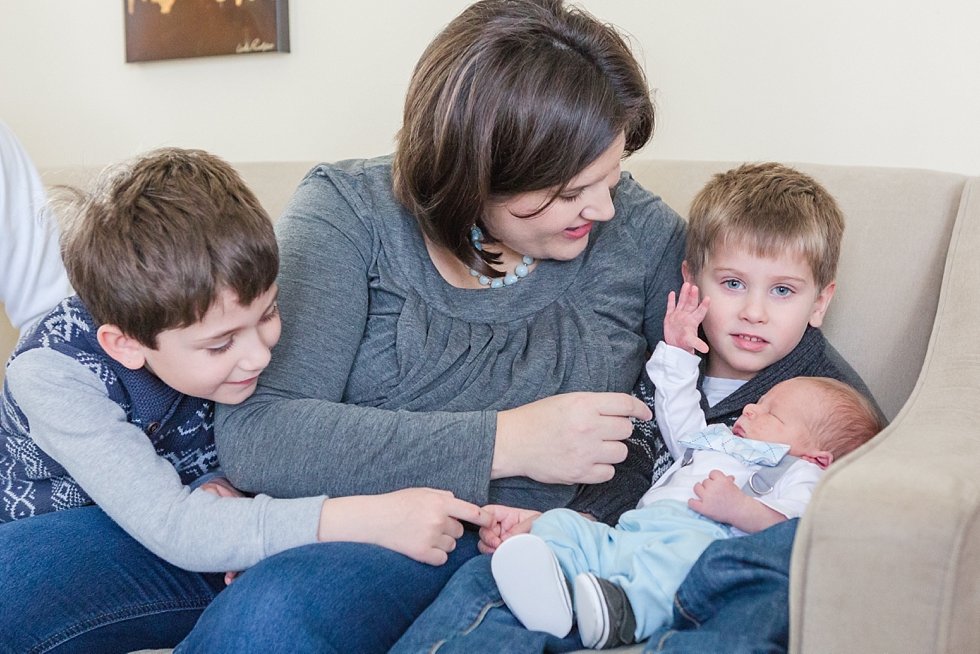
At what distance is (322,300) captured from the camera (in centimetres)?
123

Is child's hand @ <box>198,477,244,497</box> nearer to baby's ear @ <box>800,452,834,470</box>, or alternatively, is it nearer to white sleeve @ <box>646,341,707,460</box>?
white sleeve @ <box>646,341,707,460</box>

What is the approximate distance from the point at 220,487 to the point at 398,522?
0.90ft

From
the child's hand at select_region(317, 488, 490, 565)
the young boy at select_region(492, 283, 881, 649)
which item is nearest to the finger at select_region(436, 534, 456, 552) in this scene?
the child's hand at select_region(317, 488, 490, 565)

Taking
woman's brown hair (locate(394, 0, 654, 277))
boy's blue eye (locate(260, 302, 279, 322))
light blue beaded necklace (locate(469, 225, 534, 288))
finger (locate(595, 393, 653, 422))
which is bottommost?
finger (locate(595, 393, 653, 422))

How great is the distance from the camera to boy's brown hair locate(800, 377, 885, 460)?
1.26 metres

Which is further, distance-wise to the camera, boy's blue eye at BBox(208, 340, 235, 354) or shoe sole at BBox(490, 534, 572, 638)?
boy's blue eye at BBox(208, 340, 235, 354)

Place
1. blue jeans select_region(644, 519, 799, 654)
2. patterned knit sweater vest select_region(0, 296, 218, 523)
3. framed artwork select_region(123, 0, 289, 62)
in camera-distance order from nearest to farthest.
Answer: blue jeans select_region(644, 519, 799, 654), patterned knit sweater vest select_region(0, 296, 218, 523), framed artwork select_region(123, 0, 289, 62)

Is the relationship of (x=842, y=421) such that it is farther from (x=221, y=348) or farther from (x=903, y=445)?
(x=221, y=348)

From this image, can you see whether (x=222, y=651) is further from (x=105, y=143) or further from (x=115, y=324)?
(x=105, y=143)

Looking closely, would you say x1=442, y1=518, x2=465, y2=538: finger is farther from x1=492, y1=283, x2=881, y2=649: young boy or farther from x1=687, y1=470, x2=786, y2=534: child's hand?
x1=687, y1=470, x2=786, y2=534: child's hand

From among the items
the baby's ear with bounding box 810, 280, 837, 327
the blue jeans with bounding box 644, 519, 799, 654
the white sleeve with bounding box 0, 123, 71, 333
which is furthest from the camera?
the white sleeve with bounding box 0, 123, 71, 333

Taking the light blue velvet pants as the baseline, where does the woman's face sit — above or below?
above

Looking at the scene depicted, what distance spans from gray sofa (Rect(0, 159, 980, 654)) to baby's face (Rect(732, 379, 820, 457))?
0.18 metres
